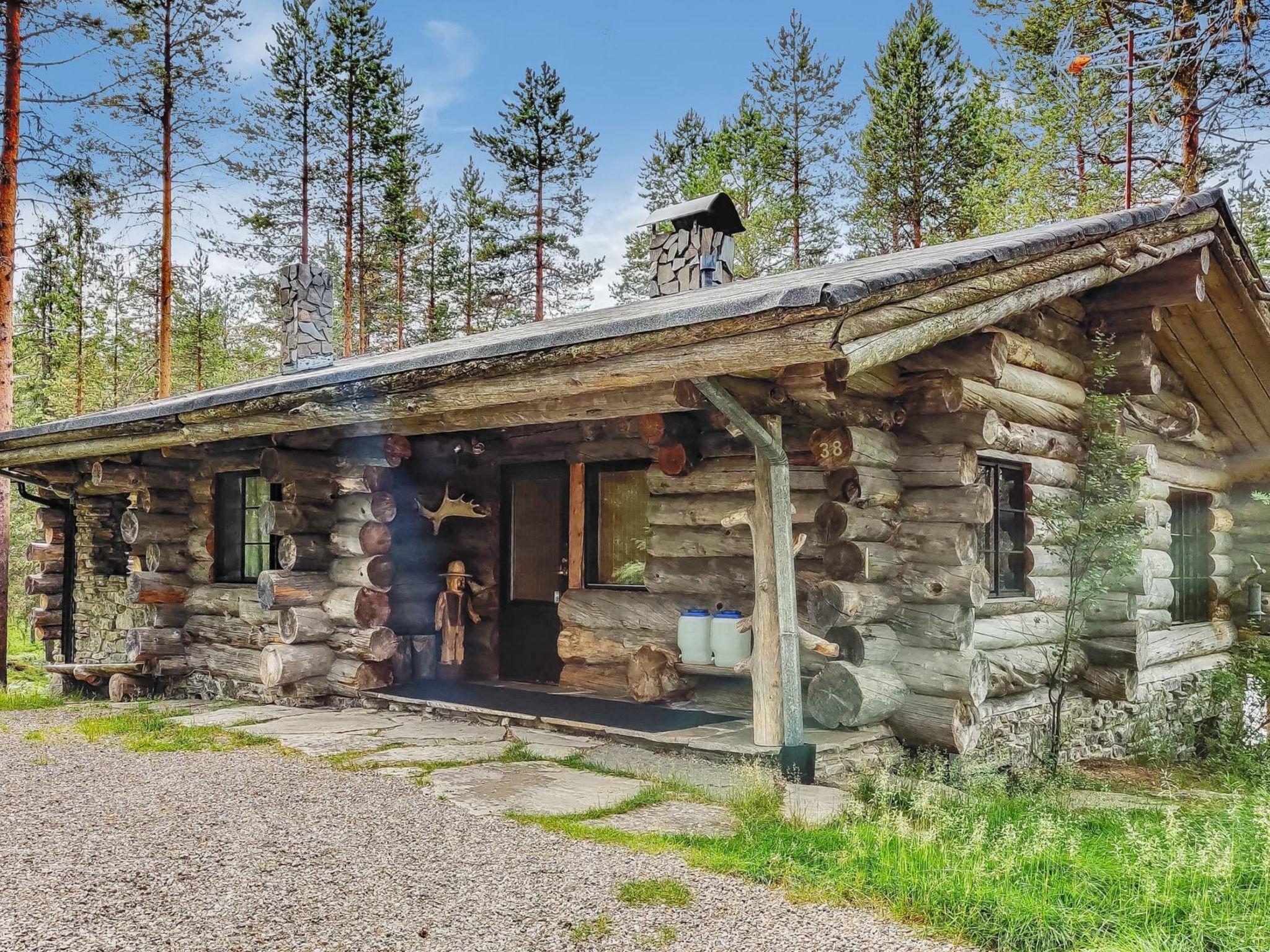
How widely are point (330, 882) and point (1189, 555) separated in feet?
31.6

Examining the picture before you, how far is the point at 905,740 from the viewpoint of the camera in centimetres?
643

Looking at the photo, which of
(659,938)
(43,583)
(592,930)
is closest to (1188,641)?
(659,938)

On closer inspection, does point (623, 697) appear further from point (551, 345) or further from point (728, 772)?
point (551, 345)

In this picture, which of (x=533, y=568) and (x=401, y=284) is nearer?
(x=533, y=568)

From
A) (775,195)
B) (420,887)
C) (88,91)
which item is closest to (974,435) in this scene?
(420,887)

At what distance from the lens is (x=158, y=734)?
24.5 feet

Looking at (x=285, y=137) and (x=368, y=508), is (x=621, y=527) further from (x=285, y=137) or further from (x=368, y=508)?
(x=285, y=137)

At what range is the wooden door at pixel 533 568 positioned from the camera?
8.95 m

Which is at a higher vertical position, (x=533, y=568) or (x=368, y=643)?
(x=533, y=568)

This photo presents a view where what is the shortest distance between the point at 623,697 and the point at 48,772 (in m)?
3.96

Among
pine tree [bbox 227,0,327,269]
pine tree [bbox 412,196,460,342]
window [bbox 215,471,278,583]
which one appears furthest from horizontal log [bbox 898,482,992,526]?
pine tree [bbox 412,196,460,342]

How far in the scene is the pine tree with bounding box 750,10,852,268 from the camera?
21.0 metres

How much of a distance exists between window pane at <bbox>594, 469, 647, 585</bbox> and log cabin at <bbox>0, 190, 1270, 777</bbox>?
0.09ft

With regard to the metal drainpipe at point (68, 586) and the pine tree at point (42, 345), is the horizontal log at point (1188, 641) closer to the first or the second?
the metal drainpipe at point (68, 586)
